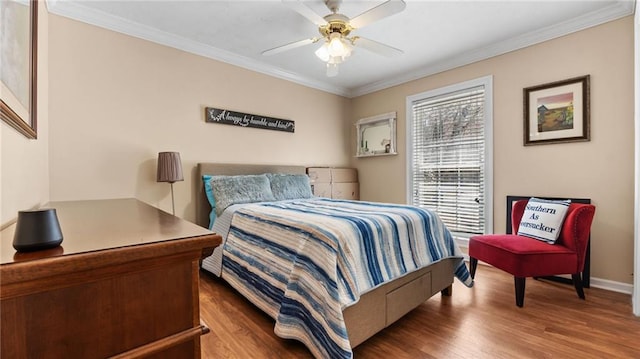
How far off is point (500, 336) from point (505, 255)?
75 cm

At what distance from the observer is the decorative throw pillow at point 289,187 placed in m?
3.41

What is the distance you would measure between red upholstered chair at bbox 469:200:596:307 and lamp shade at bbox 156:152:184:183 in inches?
121

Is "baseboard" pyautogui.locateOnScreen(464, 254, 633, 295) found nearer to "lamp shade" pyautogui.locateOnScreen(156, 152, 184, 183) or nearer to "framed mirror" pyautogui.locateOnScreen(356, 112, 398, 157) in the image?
"framed mirror" pyautogui.locateOnScreen(356, 112, 398, 157)

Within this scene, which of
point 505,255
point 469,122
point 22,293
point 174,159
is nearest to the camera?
point 22,293

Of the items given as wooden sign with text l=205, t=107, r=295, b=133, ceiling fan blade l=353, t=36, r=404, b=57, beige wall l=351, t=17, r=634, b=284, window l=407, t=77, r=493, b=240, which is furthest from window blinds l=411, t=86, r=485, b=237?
wooden sign with text l=205, t=107, r=295, b=133

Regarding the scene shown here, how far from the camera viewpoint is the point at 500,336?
73.9 inches

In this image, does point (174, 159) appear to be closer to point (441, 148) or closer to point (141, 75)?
point (141, 75)

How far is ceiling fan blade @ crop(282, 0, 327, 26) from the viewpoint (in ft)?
6.23

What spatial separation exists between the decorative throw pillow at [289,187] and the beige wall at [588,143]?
2.29 m

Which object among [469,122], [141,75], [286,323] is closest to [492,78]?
[469,122]

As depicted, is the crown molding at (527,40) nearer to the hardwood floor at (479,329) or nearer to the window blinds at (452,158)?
the window blinds at (452,158)

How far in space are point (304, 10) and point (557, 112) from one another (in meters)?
2.72

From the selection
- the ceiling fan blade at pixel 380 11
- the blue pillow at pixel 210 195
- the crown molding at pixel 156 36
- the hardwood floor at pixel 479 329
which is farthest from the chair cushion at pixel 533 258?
the crown molding at pixel 156 36

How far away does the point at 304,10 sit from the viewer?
1990 millimetres
